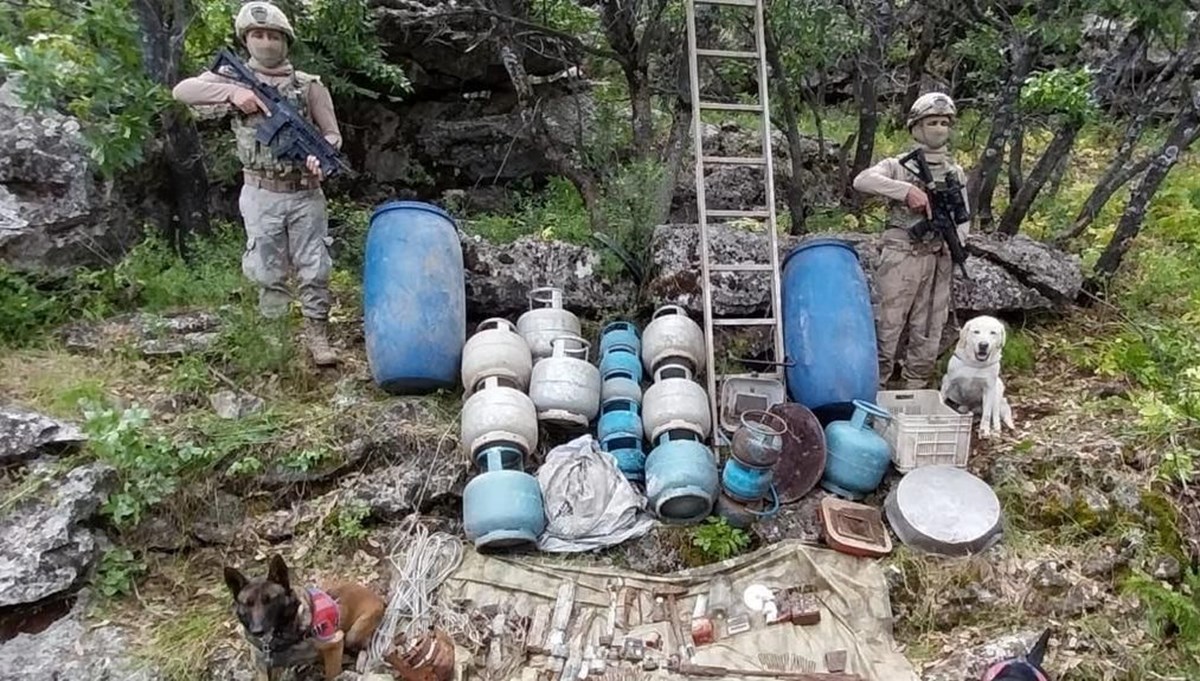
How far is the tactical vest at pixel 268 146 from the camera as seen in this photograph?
4.57 m

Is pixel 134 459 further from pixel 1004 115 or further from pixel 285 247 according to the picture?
pixel 1004 115

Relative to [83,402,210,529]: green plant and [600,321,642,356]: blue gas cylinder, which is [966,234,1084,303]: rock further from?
[83,402,210,529]: green plant

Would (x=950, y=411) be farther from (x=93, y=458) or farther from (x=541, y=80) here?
(x=541, y=80)

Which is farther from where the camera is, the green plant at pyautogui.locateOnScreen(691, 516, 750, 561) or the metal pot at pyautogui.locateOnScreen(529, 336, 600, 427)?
the metal pot at pyautogui.locateOnScreen(529, 336, 600, 427)

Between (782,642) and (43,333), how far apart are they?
4520 millimetres

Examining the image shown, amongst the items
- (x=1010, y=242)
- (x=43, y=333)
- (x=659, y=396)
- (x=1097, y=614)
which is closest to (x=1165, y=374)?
(x=1010, y=242)

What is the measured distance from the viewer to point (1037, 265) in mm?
5637

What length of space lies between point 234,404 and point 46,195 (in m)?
2.15

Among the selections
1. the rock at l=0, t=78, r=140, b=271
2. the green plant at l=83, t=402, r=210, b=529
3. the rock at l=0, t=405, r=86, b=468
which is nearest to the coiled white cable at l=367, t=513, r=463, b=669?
the green plant at l=83, t=402, r=210, b=529

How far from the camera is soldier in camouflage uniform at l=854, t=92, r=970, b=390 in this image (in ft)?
15.5

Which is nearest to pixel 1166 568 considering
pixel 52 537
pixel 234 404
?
pixel 234 404

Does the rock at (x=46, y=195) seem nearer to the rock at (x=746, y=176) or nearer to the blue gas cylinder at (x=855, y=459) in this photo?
the rock at (x=746, y=176)

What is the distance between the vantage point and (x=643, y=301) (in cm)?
548

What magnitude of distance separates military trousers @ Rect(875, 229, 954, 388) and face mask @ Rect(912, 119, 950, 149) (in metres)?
0.51
